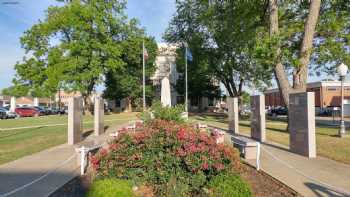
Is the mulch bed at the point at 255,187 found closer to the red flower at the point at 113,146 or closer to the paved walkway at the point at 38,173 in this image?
the paved walkway at the point at 38,173

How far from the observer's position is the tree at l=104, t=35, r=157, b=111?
176ft

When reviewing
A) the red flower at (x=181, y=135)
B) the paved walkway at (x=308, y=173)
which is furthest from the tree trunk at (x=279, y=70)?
the red flower at (x=181, y=135)

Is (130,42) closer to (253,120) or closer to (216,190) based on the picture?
(253,120)

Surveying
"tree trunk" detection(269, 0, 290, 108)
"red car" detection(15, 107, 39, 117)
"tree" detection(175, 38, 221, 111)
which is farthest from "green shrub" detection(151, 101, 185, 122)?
"red car" detection(15, 107, 39, 117)

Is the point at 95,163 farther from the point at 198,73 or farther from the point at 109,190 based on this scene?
the point at 198,73

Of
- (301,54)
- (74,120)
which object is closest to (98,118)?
(74,120)

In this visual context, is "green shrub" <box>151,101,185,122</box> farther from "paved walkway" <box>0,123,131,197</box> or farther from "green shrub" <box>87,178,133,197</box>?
"green shrub" <box>87,178,133,197</box>

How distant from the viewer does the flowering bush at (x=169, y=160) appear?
5855 millimetres

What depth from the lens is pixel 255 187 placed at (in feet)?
23.8

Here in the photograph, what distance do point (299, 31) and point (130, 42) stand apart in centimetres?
3256

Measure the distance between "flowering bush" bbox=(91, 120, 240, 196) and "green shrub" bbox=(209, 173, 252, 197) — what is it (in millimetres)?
149

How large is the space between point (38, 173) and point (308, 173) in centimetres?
665

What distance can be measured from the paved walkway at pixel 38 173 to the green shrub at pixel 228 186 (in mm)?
3323

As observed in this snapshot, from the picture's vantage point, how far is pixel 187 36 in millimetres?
43188
